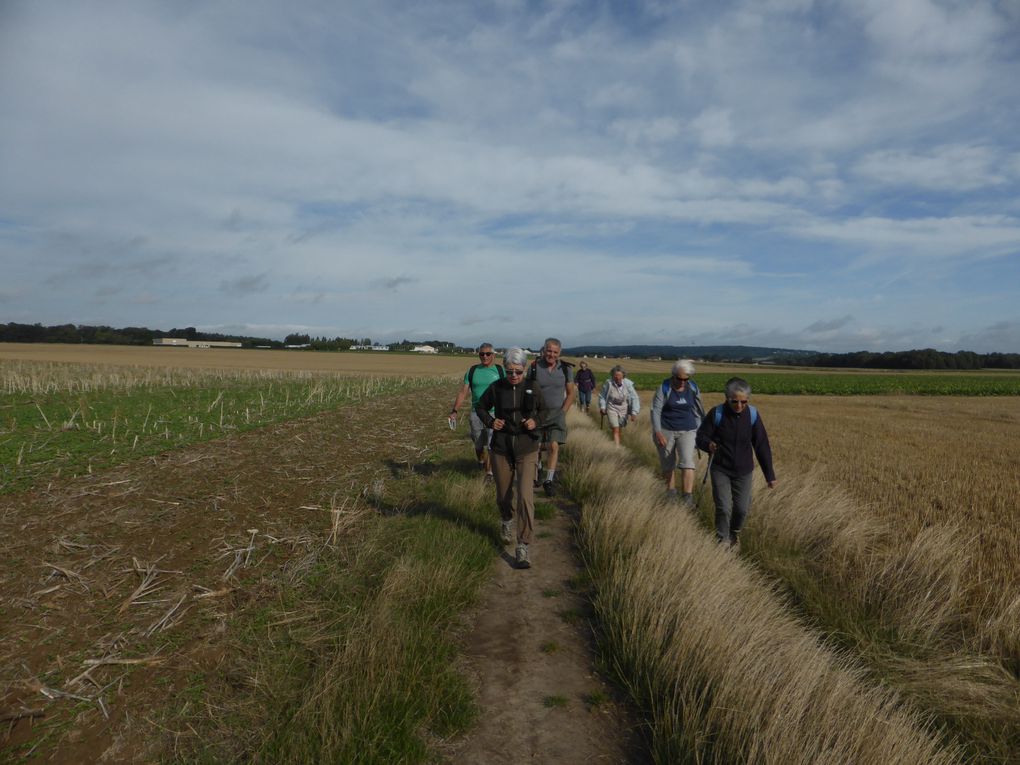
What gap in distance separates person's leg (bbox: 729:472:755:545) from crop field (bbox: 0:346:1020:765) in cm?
38

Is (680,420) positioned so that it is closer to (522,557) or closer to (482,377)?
(482,377)

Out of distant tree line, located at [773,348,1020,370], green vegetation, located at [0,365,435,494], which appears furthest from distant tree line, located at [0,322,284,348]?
distant tree line, located at [773,348,1020,370]

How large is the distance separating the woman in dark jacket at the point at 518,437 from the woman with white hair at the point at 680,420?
255 centimetres

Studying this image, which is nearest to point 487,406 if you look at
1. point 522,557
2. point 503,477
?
point 503,477

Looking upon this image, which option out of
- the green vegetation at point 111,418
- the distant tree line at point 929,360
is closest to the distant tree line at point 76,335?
the green vegetation at point 111,418

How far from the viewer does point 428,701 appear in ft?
10.7

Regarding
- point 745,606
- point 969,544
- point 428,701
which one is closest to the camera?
point 428,701

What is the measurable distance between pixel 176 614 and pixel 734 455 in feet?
18.2

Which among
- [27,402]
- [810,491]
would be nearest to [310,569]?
[810,491]

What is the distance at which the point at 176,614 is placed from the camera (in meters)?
4.45

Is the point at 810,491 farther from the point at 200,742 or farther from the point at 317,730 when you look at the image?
the point at 200,742

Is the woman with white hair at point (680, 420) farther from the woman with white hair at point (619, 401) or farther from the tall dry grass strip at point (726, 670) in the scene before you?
the woman with white hair at point (619, 401)

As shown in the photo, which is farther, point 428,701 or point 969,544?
point 969,544

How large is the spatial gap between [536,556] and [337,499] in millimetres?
3431
